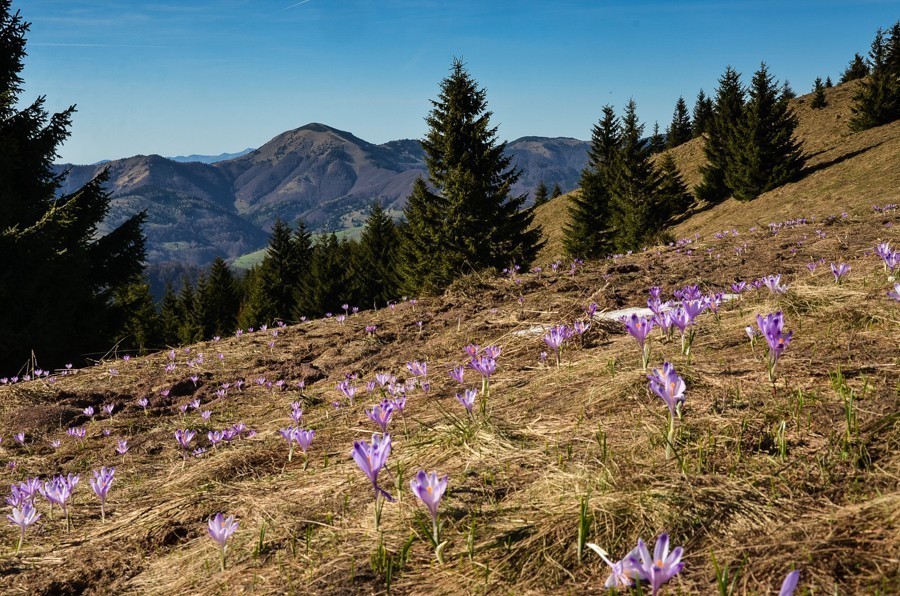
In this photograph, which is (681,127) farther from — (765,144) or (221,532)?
(221,532)

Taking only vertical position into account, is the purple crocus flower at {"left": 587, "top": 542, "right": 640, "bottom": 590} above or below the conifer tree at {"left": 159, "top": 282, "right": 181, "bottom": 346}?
above

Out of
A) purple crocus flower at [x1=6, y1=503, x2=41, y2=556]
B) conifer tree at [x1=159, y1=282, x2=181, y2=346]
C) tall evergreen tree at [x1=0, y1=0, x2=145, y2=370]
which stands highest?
tall evergreen tree at [x1=0, y1=0, x2=145, y2=370]

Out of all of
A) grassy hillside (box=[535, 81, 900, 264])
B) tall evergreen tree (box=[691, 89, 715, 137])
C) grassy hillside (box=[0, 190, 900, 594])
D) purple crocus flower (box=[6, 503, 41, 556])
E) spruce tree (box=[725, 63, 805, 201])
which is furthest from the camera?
tall evergreen tree (box=[691, 89, 715, 137])

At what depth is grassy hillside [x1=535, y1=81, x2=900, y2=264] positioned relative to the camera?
21.9m

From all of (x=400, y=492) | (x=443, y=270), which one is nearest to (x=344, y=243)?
(x=443, y=270)

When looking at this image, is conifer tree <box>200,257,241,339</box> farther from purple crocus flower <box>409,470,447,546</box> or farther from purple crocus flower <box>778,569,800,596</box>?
purple crocus flower <box>778,569,800,596</box>

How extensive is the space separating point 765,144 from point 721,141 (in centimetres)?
817

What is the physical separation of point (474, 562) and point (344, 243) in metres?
59.8

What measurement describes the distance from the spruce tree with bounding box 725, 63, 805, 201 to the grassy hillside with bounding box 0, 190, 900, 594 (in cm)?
3128

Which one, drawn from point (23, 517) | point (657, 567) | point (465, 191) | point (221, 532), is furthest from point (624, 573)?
point (465, 191)

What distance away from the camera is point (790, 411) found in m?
1.94

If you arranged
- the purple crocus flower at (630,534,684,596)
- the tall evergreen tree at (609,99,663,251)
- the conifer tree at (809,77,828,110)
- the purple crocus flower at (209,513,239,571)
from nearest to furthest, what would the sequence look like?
Answer: the purple crocus flower at (630,534,684,596) → the purple crocus flower at (209,513,239,571) → the tall evergreen tree at (609,99,663,251) → the conifer tree at (809,77,828,110)

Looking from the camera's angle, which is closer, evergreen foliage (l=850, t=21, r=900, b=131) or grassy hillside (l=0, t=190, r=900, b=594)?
grassy hillside (l=0, t=190, r=900, b=594)

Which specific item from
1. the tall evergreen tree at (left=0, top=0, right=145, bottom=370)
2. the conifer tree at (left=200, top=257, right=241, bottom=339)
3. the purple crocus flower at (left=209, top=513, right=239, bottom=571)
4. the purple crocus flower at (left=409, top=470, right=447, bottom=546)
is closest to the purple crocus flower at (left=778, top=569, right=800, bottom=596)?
the purple crocus flower at (left=409, top=470, right=447, bottom=546)
